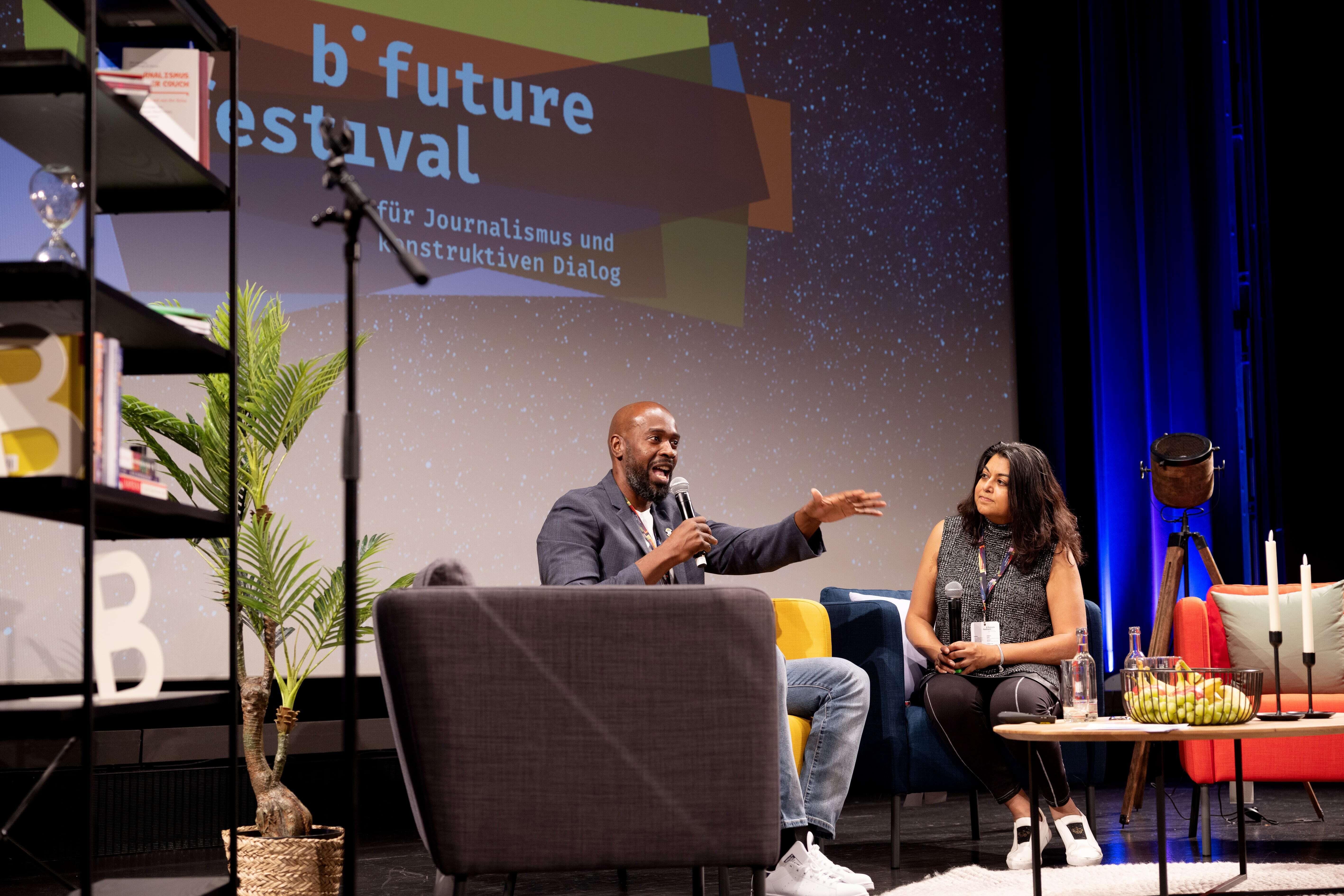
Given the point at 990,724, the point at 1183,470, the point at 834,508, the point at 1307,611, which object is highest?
the point at 1183,470

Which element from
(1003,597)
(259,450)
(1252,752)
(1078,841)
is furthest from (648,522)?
(1252,752)

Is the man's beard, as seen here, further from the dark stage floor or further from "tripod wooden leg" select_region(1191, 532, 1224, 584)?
"tripod wooden leg" select_region(1191, 532, 1224, 584)

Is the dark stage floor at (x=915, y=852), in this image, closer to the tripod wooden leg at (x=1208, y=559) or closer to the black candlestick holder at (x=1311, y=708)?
the black candlestick holder at (x=1311, y=708)

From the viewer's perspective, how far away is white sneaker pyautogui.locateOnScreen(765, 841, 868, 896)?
103 inches

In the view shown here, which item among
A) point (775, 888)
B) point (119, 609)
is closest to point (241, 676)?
point (119, 609)

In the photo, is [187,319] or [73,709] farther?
[187,319]

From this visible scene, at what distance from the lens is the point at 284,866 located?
3.03m

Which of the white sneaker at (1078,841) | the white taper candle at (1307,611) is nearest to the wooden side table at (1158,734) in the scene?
the white taper candle at (1307,611)

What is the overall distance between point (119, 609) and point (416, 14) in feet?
10.1

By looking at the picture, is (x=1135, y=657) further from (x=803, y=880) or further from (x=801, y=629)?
(x=801, y=629)

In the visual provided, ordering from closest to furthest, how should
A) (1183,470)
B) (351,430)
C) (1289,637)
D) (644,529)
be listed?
1. (351,430)
2. (644,529)
3. (1289,637)
4. (1183,470)

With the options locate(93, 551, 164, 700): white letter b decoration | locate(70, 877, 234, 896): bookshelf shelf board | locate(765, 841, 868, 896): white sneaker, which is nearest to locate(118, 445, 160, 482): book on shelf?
locate(93, 551, 164, 700): white letter b decoration

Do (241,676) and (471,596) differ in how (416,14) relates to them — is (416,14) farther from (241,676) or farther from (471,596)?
(471,596)

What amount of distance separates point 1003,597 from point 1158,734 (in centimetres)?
111
